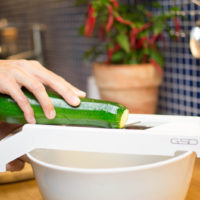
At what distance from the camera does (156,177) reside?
0.58 m

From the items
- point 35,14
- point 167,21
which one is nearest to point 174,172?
point 167,21

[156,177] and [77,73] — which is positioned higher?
[156,177]

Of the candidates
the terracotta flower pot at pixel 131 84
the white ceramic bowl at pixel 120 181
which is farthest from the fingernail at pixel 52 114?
the terracotta flower pot at pixel 131 84

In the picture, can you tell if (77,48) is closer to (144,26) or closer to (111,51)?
(111,51)

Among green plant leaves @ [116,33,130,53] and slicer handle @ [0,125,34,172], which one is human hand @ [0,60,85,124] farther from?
green plant leaves @ [116,33,130,53]

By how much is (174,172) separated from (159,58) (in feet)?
3.54

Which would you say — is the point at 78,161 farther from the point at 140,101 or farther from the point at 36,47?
the point at 36,47

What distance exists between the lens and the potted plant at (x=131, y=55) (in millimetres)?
1597

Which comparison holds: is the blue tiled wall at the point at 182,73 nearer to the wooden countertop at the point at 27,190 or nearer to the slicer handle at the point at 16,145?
the wooden countertop at the point at 27,190

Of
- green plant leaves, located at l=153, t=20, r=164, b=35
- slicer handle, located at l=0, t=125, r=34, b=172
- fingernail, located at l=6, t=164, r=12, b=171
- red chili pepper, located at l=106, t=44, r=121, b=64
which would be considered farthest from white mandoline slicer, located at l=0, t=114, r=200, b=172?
red chili pepper, located at l=106, t=44, r=121, b=64

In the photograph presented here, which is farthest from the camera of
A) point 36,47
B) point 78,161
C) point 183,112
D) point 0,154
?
point 36,47

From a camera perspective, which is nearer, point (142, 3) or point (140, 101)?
point (140, 101)

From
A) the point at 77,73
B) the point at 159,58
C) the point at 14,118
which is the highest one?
the point at 14,118

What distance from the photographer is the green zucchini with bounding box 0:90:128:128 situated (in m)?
0.71
